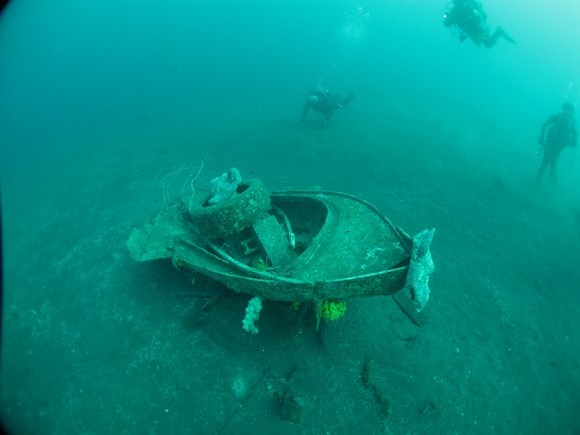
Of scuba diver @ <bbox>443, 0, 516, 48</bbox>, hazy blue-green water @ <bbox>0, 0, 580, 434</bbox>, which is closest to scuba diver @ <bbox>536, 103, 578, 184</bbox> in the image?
hazy blue-green water @ <bbox>0, 0, 580, 434</bbox>

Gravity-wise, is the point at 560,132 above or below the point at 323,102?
above

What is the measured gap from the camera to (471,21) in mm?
15297

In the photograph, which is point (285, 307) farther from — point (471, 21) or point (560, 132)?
point (471, 21)

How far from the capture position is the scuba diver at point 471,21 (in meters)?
15.0

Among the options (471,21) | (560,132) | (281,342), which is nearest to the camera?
(281,342)

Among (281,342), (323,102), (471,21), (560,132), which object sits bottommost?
(281,342)

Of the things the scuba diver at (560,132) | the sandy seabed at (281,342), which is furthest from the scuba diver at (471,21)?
the sandy seabed at (281,342)

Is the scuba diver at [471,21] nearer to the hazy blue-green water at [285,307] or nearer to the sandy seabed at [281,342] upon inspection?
the hazy blue-green water at [285,307]

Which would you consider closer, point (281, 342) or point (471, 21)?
point (281, 342)

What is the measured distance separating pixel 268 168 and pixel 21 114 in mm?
37483

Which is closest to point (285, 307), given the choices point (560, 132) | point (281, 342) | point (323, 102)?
point (281, 342)

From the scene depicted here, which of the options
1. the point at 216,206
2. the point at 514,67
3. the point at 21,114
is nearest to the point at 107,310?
the point at 216,206

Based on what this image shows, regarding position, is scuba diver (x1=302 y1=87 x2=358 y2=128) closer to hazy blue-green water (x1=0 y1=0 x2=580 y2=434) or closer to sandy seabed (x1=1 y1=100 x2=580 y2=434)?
hazy blue-green water (x1=0 y1=0 x2=580 y2=434)

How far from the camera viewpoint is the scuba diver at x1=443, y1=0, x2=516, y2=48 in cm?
1504
